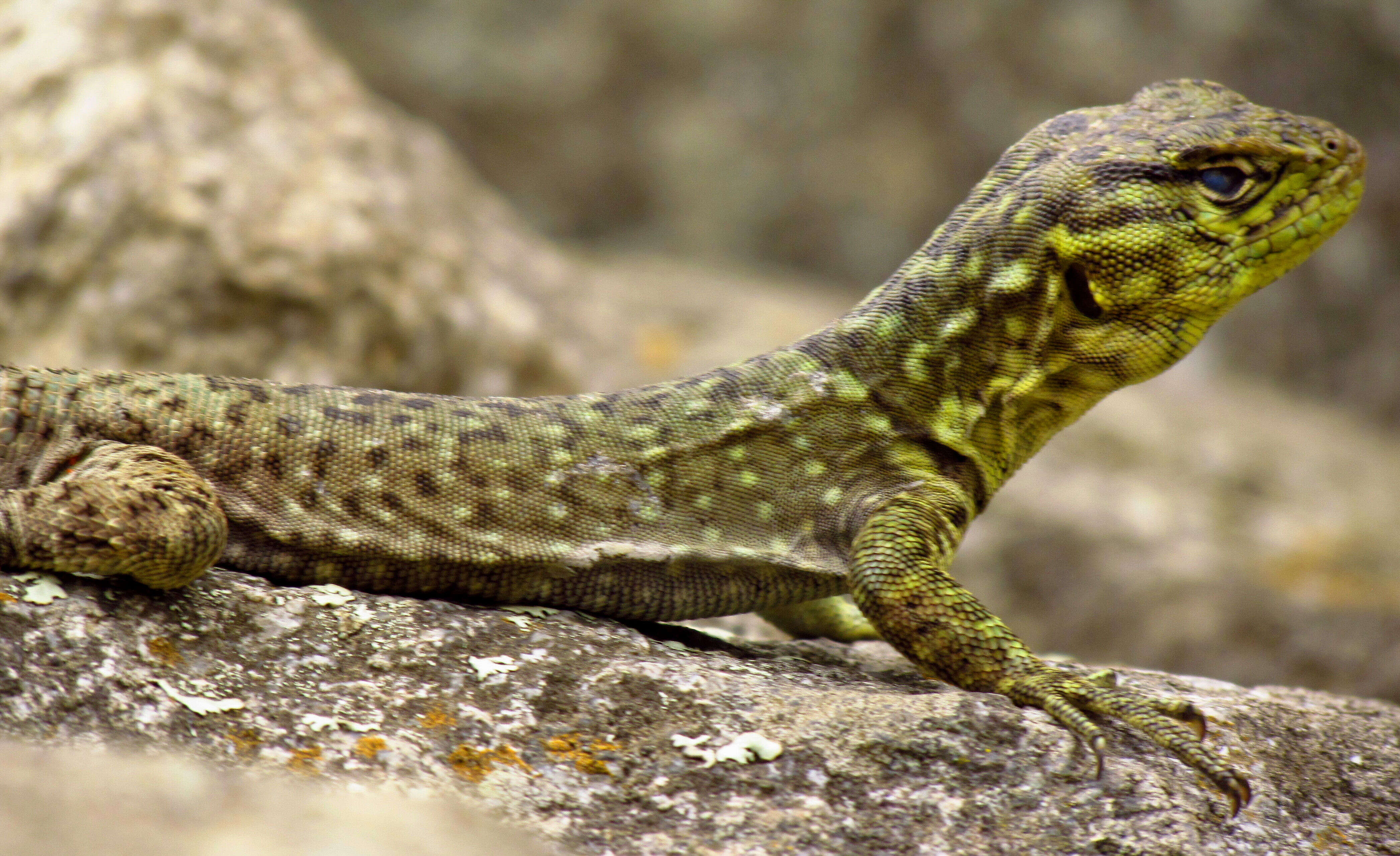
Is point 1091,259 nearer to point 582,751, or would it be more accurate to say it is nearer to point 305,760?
point 582,751

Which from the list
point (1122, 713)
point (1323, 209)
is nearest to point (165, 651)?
point (1122, 713)

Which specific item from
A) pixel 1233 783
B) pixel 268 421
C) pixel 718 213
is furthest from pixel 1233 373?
pixel 268 421

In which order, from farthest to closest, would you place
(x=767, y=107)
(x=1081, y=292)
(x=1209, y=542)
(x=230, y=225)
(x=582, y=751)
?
(x=767, y=107)
(x=1209, y=542)
(x=230, y=225)
(x=1081, y=292)
(x=582, y=751)

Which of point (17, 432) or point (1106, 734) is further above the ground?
point (1106, 734)

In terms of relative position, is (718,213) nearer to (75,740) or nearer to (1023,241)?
(1023,241)

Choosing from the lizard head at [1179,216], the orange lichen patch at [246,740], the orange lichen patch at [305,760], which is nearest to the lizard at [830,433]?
the lizard head at [1179,216]

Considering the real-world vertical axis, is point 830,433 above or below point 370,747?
above

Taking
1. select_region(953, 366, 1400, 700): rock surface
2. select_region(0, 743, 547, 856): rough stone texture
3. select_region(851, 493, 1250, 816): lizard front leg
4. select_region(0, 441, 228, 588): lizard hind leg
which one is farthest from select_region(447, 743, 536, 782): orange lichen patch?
select_region(953, 366, 1400, 700): rock surface
